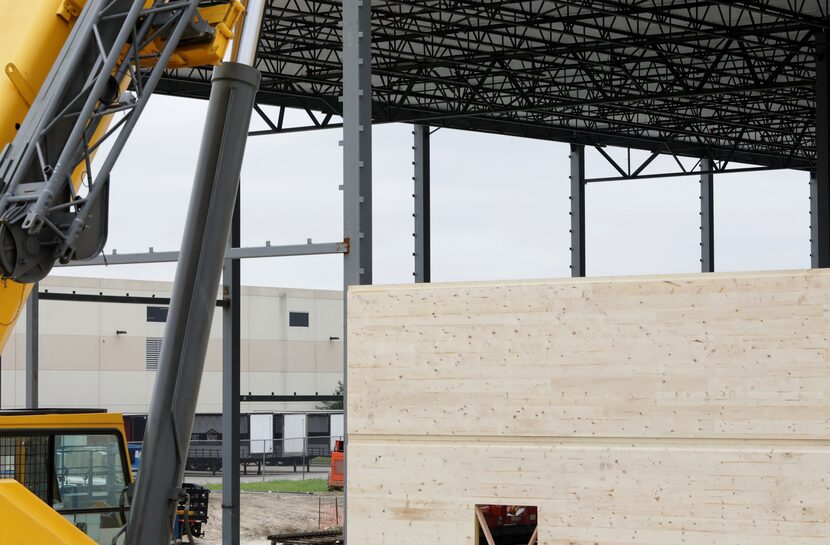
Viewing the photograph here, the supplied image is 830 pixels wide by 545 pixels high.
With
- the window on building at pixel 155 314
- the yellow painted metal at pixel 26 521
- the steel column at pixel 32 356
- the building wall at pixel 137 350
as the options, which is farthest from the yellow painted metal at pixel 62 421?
the window on building at pixel 155 314

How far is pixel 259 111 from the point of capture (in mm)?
31609

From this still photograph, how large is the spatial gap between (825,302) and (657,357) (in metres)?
1.35

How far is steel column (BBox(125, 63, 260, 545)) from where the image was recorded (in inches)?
261

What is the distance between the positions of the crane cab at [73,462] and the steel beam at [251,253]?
7.94 ft

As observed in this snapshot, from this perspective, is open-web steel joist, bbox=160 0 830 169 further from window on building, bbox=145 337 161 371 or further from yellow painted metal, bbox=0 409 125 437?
yellow painted metal, bbox=0 409 125 437

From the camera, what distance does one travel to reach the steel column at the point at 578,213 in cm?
4019

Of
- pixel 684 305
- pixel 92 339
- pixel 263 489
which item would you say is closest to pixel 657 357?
pixel 684 305

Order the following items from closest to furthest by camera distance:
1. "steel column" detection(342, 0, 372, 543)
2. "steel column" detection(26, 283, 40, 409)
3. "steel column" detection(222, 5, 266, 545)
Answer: "steel column" detection(342, 0, 372, 543) < "steel column" detection(26, 283, 40, 409) < "steel column" detection(222, 5, 266, 545)

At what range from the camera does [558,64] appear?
33.9m

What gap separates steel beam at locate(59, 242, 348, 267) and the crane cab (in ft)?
7.94

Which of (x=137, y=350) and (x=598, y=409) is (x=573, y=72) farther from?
(x=598, y=409)

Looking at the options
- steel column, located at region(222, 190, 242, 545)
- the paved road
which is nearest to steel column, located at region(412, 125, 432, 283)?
the paved road

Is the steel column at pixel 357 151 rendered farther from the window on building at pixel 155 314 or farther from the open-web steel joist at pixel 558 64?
the window on building at pixel 155 314

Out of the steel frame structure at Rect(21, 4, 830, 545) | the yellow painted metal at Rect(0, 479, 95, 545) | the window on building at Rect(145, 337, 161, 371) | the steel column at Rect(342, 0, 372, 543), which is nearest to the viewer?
the yellow painted metal at Rect(0, 479, 95, 545)
